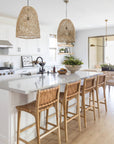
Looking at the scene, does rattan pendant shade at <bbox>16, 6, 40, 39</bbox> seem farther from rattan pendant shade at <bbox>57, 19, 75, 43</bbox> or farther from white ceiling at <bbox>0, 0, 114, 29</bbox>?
white ceiling at <bbox>0, 0, 114, 29</bbox>

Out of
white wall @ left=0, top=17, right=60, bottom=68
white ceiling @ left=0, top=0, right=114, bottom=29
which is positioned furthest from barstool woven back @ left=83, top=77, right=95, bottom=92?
white wall @ left=0, top=17, right=60, bottom=68

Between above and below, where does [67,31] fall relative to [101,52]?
above

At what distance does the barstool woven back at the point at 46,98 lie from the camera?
A: 196 cm

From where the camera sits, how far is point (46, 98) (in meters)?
2.08

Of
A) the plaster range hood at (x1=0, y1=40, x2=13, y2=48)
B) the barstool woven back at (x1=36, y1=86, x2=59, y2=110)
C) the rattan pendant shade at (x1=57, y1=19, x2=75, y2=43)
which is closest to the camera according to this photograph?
the barstool woven back at (x1=36, y1=86, x2=59, y2=110)

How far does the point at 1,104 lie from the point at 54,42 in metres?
5.74

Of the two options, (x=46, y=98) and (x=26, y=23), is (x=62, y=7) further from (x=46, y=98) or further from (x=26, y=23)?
(x=46, y=98)

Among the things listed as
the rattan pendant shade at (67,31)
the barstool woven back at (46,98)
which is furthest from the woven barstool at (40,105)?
the rattan pendant shade at (67,31)

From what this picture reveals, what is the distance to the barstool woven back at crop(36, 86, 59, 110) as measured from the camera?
6.45 feet

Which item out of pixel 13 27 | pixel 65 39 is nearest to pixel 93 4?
pixel 65 39

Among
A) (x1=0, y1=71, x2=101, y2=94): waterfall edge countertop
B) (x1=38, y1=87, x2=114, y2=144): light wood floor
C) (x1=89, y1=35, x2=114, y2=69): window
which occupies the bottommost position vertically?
(x1=38, y1=87, x2=114, y2=144): light wood floor

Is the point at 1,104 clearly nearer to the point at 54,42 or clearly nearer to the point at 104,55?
the point at 54,42

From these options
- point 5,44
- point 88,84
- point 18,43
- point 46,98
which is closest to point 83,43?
point 18,43

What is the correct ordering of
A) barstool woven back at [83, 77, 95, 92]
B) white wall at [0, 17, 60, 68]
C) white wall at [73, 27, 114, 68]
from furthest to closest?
1. white wall at [73, 27, 114, 68]
2. white wall at [0, 17, 60, 68]
3. barstool woven back at [83, 77, 95, 92]
